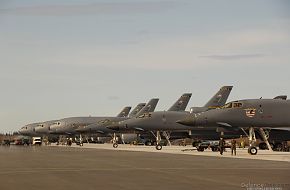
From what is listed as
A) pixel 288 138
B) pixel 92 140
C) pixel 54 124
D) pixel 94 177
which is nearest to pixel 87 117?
pixel 54 124

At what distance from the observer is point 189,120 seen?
195 feet

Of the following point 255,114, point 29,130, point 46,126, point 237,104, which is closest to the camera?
point 255,114

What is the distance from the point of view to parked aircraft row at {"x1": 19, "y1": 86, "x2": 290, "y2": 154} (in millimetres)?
51562

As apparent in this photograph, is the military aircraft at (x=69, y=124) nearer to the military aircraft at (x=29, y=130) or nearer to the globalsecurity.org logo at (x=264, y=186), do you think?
the military aircraft at (x=29, y=130)

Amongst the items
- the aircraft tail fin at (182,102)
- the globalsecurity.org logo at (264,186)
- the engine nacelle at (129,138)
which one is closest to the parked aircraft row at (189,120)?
the aircraft tail fin at (182,102)

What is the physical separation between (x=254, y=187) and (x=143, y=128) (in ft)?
209

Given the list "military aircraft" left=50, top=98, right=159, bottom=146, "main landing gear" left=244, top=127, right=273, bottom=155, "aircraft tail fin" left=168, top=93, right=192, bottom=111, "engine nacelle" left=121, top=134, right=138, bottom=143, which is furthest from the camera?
"military aircraft" left=50, top=98, right=159, bottom=146

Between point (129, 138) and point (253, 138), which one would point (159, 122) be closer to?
point (253, 138)


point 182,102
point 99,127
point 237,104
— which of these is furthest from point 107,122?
point 237,104

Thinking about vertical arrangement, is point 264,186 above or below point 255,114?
below

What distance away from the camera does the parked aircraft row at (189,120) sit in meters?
51.6

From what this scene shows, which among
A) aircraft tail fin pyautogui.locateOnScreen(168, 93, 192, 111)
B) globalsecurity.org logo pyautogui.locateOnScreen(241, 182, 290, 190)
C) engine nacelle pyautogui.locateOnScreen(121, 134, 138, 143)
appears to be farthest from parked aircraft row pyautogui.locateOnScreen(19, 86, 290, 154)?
globalsecurity.org logo pyautogui.locateOnScreen(241, 182, 290, 190)

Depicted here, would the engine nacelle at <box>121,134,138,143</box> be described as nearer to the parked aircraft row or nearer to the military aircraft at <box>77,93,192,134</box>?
the parked aircraft row

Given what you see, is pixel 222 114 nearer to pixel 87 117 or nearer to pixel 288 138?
pixel 288 138
